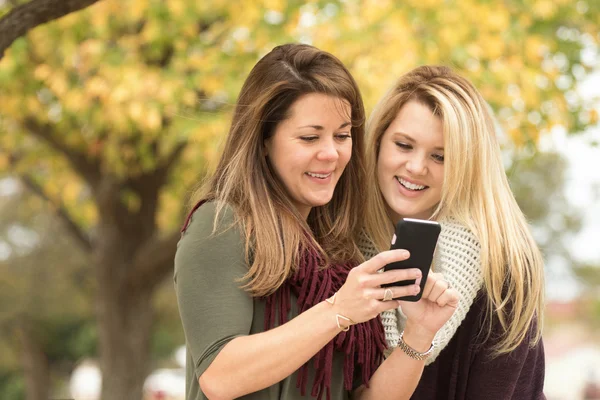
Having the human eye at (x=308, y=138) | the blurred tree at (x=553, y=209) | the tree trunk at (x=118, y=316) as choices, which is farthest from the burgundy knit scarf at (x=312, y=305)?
the blurred tree at (x=553, y=209)

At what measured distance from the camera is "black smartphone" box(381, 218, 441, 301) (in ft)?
7.31

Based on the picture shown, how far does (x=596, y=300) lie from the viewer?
34.3 m

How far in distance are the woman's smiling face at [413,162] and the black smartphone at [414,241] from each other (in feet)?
2.89

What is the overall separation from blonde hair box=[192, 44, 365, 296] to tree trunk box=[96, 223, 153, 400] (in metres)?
7.45

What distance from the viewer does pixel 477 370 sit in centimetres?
304

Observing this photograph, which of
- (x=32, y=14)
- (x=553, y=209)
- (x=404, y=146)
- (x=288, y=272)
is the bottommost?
(x=288, y=272)

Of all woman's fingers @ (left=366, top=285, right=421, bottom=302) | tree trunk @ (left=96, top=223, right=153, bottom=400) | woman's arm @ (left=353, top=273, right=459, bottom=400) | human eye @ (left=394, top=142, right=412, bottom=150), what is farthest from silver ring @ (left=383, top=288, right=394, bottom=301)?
tree trunk @ (left=96, top=223, right=153, bottom=400)

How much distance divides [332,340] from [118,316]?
7.85 m

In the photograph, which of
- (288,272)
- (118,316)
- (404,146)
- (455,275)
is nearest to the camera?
(288,272)

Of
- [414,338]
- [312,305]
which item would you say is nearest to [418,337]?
[414,338]

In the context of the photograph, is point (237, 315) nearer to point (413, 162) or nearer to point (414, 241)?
point (414, 241)

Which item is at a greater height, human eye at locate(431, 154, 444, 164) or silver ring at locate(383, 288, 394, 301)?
human eye at locate(431, 154, 444, 164)

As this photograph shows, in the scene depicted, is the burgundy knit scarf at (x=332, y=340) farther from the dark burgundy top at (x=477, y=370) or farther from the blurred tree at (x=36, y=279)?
the blurred tree at (x=36, y=279)

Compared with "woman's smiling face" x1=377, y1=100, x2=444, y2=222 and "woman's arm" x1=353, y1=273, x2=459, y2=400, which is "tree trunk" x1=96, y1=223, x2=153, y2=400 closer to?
"woman's smiling face" x1=377, y1=100, x2=444, y2=222
